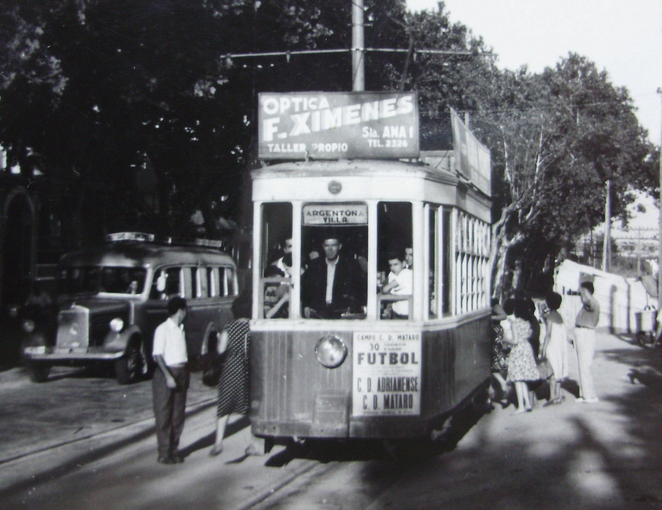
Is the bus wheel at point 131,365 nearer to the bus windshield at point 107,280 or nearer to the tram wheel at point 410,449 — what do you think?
the bus windshield at point 107,280

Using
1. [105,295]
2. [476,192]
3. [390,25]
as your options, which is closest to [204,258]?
[105,295]

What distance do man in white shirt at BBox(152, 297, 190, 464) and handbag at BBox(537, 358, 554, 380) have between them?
478cm

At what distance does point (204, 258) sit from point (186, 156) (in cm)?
511

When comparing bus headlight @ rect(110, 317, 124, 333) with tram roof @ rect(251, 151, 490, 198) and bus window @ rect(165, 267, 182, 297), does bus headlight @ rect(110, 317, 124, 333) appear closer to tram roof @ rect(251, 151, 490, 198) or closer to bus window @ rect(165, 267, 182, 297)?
bus window @ rect(165, 267, 182, 297)

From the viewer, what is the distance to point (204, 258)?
16.2 meters

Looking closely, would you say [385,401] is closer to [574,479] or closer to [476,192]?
[574,479]

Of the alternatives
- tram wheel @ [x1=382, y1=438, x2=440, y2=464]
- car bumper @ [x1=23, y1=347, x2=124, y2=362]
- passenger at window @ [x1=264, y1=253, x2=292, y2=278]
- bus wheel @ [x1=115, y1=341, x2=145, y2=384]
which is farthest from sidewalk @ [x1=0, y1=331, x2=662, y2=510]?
bus wheel @ [x1=115, y1=341, x2=145, y2=384]

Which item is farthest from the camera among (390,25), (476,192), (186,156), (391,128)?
(390,25)

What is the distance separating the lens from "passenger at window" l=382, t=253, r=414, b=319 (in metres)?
7.32

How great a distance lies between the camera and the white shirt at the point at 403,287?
24.1 ft

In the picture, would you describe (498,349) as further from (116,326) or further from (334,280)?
(116,326)

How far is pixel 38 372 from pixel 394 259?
27.6 feet

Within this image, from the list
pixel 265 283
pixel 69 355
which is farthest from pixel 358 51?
pixel 69 355

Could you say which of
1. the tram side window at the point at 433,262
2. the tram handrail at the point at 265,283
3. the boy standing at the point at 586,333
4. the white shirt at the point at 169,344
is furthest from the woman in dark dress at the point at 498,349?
the white shirt at the point at 169,344
